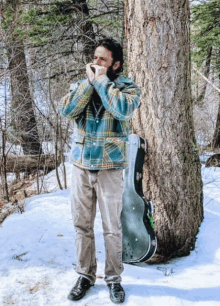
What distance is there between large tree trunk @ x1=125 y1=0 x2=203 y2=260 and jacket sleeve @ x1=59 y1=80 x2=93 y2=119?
928 millimetres

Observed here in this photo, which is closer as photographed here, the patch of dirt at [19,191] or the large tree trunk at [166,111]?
the large tree trunk at [166,111]

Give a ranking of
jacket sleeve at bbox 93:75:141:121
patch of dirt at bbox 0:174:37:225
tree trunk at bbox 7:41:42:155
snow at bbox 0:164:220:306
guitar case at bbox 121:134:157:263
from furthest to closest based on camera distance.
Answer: tree trunk at bbox 7:41:42:155
patch of dirt at bbox 0:174:37:225
guitar case at bbox 121:134:157:263
snow at bbox 0:164:220:306
jacket sleeve at bbox 93:75:141:121

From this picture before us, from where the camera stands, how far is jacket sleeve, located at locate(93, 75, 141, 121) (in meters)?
1.99

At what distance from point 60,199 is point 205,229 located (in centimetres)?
204

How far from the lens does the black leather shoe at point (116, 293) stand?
2.15 metres

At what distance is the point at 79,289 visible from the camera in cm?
222

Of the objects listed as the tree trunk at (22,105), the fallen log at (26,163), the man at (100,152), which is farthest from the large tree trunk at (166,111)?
the fallen log at (26,163)

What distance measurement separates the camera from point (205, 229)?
10.6 ft

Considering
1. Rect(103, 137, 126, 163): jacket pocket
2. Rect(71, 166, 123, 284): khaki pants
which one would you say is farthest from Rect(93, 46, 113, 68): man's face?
Rect(71, 166, 123, 284): khaki pants

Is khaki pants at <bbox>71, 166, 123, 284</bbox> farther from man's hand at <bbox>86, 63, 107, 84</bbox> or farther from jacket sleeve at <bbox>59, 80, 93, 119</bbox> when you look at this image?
man's hand at <bbox>86, 63, 107, 84</bbox>

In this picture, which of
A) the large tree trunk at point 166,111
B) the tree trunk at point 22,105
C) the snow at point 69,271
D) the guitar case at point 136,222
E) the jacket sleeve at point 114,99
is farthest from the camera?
the tree trunk at point 22,105

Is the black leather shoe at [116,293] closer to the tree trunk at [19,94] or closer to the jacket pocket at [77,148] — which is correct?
the jacket pocket at [77,148]

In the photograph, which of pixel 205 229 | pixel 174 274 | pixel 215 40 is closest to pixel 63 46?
pixel 215 40

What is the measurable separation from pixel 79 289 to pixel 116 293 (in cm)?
27
